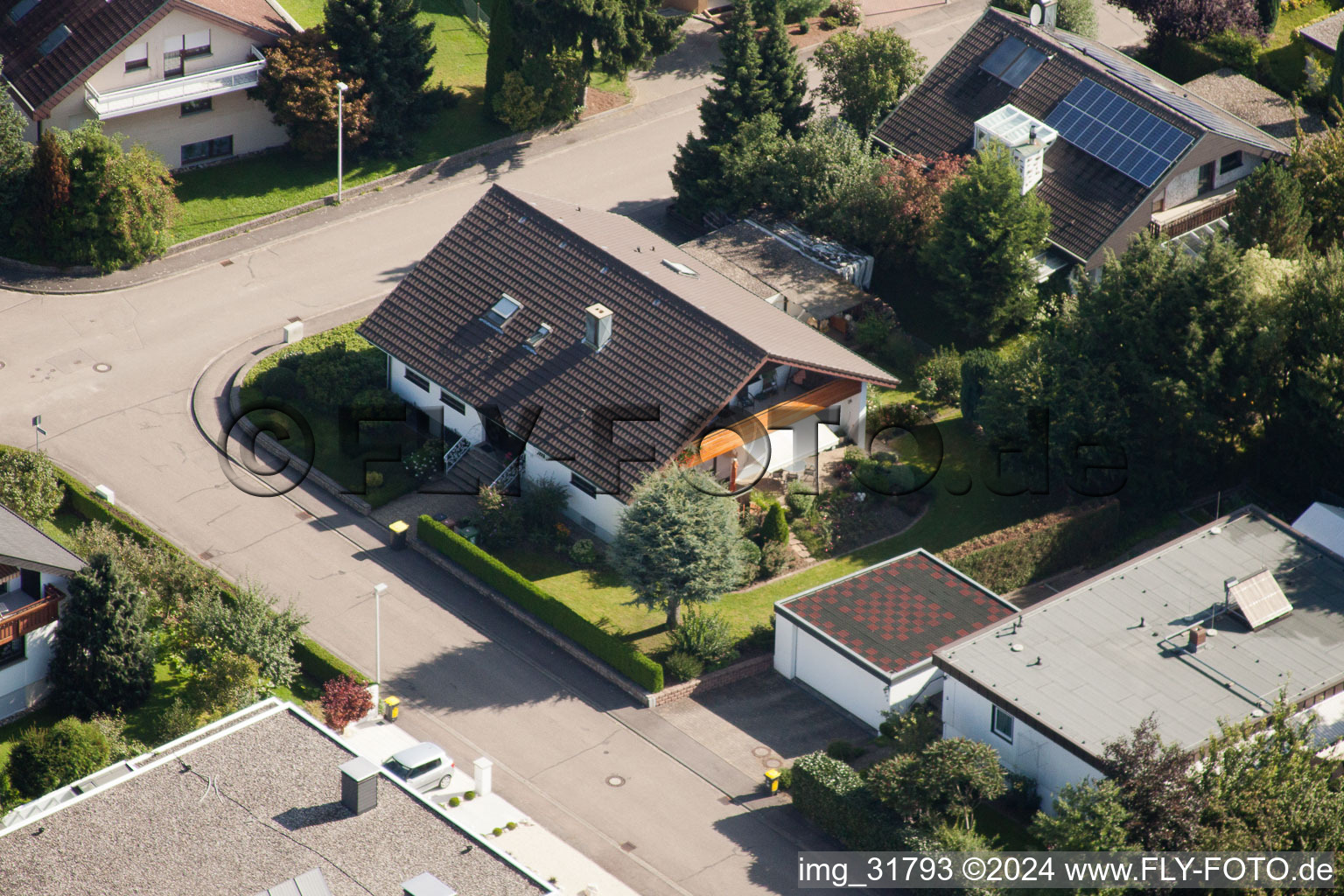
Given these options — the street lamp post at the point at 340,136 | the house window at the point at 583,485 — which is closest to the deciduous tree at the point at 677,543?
the house window at the point at 583,485

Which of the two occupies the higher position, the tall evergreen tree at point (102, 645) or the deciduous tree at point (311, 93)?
the deciduous tree at point (311, 93)

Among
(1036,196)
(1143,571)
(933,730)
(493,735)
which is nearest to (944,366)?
(1036,196)

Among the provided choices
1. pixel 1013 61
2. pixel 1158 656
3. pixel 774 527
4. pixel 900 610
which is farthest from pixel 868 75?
pixel 1158 656

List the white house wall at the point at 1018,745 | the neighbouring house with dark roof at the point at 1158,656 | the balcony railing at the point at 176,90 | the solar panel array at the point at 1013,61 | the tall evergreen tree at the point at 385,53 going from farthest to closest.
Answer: the tall evergreen tree at the point at 385,53
the solar panel array at the point at 1013,61
the balcony railing at the point at 176,90
the neighbouring house with dark roof at the point at 1158,656
the white house wall at the point at 1018,745

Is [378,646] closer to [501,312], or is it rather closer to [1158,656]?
[501,312]

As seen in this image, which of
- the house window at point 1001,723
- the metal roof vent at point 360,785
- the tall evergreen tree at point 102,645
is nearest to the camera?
the metal roof vent at point 360,785

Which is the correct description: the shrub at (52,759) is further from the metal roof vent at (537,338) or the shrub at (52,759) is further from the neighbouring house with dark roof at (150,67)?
the neighbouring house with dark roof at (150,67)
